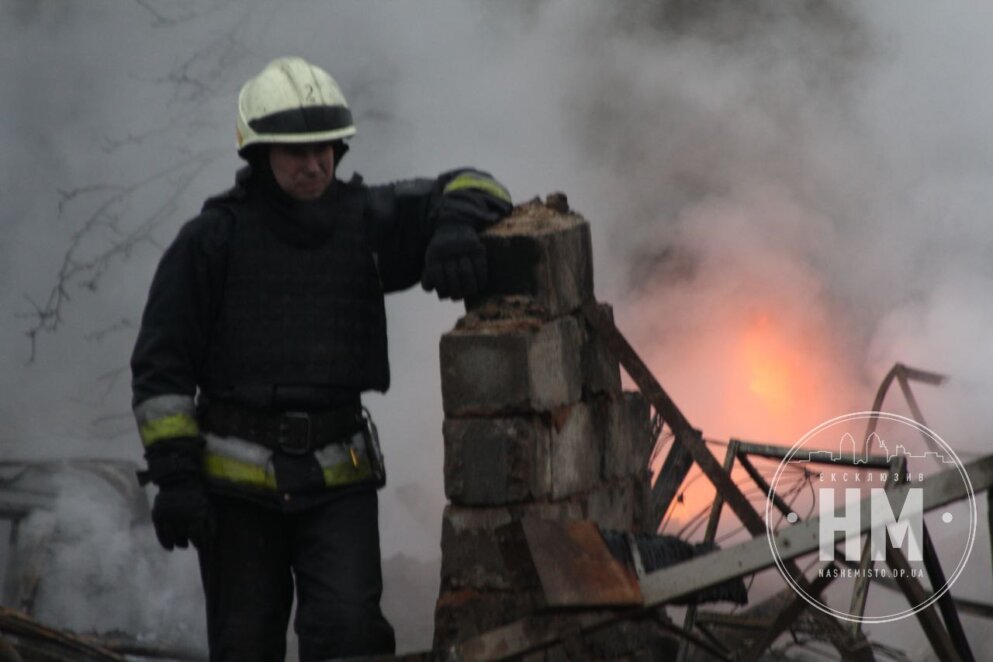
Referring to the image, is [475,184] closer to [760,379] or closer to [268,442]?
[268,442]

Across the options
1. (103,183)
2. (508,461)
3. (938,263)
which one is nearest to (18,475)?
(103,183)

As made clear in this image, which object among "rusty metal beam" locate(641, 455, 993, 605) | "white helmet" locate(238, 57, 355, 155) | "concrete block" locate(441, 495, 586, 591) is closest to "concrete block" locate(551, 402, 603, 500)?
"concrete block" locate(441, 495, 586, 591)

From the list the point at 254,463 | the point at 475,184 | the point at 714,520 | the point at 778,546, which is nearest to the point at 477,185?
the point at 475,184

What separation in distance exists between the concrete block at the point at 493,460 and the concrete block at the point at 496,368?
6 cm

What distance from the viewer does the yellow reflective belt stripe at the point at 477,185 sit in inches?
251

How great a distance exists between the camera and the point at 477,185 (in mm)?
6438

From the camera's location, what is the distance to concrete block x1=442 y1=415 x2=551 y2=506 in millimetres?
6605

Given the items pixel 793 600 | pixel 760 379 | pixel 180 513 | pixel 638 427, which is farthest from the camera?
pixel 760 379

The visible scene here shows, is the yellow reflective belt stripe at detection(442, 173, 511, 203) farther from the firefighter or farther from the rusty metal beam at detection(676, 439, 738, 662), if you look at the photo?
the rusty metal beam at detection(676, 439, 738, 662)

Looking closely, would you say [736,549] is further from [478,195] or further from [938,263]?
[938,263]

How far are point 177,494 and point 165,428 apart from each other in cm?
22

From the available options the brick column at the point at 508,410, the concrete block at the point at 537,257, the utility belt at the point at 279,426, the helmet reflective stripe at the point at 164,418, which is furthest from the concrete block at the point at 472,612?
the helmet reflective stripe at the point at 164,418

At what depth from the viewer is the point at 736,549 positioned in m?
4.82

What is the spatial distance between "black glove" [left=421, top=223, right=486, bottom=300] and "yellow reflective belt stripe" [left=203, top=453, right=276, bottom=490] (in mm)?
795
